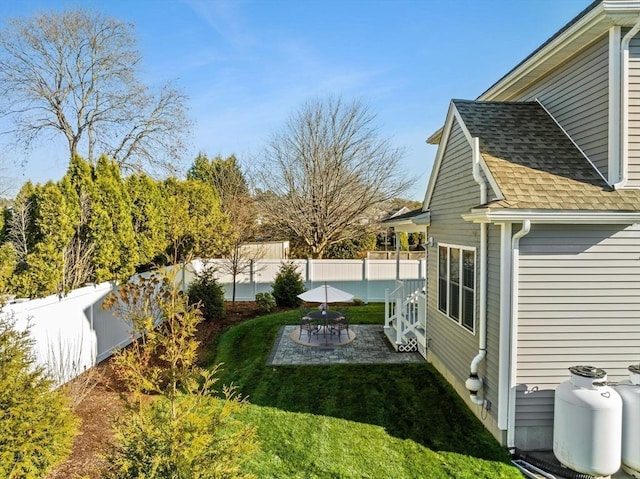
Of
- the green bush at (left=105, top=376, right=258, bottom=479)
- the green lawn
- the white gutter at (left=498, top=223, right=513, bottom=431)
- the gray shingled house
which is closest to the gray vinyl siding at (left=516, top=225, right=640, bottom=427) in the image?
the gray shingled house

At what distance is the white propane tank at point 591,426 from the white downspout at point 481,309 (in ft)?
3.84

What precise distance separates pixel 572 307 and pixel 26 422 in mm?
6767

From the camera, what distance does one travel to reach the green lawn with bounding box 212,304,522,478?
4863mm

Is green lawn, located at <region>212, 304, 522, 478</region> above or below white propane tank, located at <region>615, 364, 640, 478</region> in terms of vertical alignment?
below

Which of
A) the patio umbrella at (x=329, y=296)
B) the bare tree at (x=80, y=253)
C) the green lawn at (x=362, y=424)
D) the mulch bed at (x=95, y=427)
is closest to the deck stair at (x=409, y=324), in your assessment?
the green lawn at (x=362, y=424)

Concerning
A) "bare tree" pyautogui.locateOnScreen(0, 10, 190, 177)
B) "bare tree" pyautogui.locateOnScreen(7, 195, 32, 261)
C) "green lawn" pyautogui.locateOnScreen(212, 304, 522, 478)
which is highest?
"bare tree" pyautogui.locateOnScreen(0, 10, 190, 177)

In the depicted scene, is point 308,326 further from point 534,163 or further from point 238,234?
point 534,163

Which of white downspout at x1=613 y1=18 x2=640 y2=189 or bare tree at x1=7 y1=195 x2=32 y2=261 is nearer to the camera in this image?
white downspout at x1=613 y1=18 x2=640 y2=189

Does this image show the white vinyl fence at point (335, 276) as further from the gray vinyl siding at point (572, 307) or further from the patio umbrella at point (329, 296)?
the gray vinyl siding at point (572, 307)

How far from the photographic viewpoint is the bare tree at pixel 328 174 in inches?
893

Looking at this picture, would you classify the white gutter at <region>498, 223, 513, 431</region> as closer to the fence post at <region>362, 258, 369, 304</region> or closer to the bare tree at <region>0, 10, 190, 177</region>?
the fence post at <region>362, 258, 369, 304</region>

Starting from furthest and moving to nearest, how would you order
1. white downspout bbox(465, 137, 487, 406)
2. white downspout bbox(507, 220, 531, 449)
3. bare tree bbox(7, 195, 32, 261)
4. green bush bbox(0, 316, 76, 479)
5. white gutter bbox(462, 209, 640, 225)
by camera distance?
bare tree bbox(7, 195, 32, 261), white downspout bbox(465, 137, 487, 406), white downspout bbox(507, 220, 531, 449), white gutter bbox(462, 209, 640, 225), green bush bbox(0, 316, 76, 479)

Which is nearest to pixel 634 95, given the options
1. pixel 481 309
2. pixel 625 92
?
pixel 625 92

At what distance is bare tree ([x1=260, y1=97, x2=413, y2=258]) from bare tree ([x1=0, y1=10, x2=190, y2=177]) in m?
6.81
